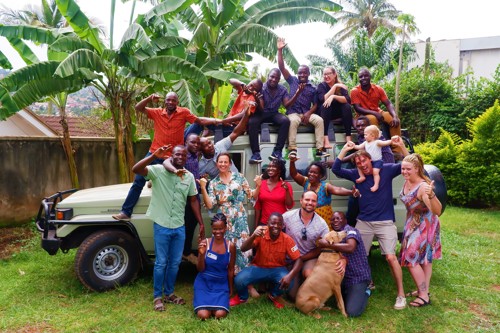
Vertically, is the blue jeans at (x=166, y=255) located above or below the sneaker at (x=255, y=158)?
below

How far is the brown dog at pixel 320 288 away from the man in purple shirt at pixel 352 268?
8 centimetres

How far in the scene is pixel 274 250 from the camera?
4859 mm

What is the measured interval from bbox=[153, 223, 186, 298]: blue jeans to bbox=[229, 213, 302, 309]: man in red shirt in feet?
2.27

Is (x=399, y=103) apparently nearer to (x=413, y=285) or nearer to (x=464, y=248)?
(x=464, y=248)

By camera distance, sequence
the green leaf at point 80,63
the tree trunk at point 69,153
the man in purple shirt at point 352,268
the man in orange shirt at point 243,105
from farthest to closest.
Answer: the tree trunk at point 69,153, the green leaf at point 80,63, the man in orange shirt at point 243,105, the man in purple shirt at point 352,268

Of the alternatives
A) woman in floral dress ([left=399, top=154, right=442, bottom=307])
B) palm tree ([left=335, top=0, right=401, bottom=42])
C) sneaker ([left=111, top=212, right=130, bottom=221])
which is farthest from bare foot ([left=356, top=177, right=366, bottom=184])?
palm tree ([left=335, top=0, right=401, bottom=42])

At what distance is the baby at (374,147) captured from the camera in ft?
16.9

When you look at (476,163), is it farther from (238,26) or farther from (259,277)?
(259,277)

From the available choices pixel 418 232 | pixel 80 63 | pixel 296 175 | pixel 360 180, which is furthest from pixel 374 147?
pixel 80 63

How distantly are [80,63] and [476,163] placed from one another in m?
9.94

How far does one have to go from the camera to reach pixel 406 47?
21.8m

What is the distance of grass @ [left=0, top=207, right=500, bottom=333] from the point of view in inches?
173

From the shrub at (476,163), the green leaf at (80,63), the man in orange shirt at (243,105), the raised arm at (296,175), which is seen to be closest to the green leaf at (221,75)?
the green leaf at (80,63)

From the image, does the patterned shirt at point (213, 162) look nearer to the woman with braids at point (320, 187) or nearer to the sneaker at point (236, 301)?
the woman with braids at point (320, 187)
